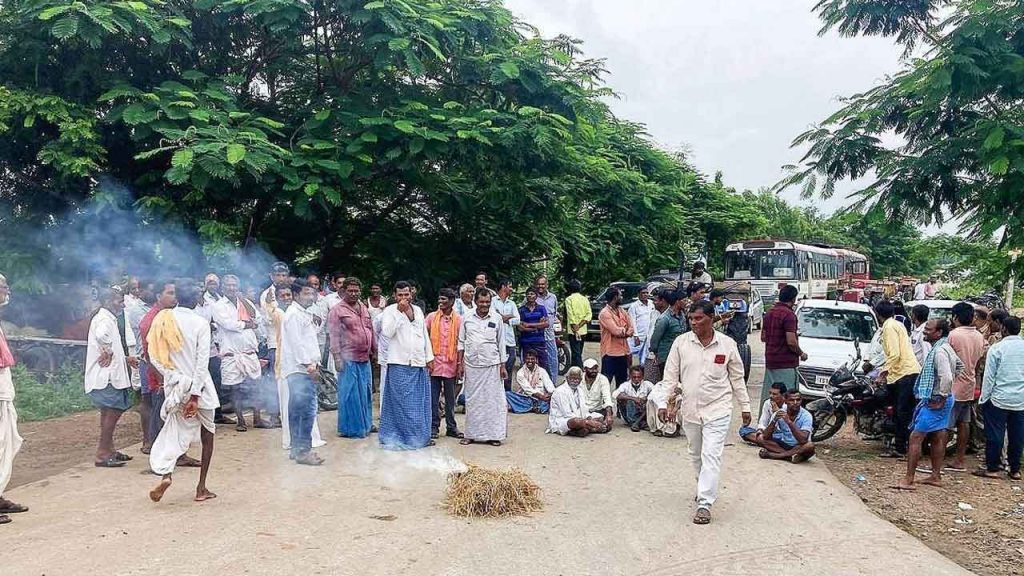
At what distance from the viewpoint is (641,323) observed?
11.7 meters

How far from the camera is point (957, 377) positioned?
7934 millimetres

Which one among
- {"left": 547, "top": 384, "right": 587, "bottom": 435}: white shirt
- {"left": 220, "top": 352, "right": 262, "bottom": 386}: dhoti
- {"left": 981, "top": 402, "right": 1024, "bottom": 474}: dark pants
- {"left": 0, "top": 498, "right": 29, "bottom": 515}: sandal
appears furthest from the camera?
{"left": 547, "top": 384, "right": 587, "bottom": 435}: white shirt

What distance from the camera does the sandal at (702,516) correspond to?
5941 millimetres

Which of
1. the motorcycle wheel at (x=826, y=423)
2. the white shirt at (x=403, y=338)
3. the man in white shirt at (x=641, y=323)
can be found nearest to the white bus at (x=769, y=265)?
the man in white shirt at (x=641, y=323)

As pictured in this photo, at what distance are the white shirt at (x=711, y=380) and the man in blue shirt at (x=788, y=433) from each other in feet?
7.05

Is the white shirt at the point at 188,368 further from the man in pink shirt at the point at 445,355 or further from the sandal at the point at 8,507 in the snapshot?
the man in pink shirt at the point at 445,355

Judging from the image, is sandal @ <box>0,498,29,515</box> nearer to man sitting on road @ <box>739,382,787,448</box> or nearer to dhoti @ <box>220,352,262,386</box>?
dhoti @ <box>220,352,262,386</box>

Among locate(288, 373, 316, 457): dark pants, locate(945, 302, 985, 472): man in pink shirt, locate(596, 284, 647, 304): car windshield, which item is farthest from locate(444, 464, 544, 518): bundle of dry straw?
locate(596, 284, 647, 304): car windshield

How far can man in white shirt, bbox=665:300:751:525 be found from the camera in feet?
19.7

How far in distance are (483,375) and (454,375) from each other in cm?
49

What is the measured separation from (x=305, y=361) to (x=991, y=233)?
7.51 metres

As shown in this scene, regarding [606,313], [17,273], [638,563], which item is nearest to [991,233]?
[606,313]

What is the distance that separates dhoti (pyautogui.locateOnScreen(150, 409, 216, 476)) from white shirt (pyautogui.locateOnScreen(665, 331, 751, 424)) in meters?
3.90

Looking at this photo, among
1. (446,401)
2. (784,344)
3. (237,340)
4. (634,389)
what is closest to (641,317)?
(634,389)
